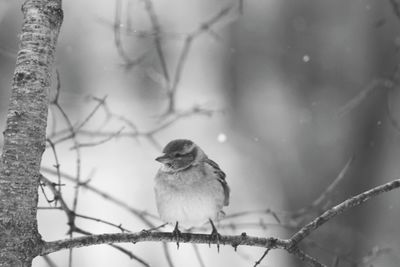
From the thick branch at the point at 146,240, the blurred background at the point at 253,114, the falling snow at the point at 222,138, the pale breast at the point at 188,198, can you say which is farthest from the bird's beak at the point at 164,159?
the falling snow at the point at 222,138

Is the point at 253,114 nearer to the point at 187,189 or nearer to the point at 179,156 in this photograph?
the point at 179,156

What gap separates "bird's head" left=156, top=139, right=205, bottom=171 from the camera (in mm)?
4234

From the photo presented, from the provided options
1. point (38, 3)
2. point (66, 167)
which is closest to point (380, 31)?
point (66, 167)

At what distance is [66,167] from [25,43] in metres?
8.76

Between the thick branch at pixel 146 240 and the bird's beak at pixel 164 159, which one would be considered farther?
the bird's beak at pixel 164 159

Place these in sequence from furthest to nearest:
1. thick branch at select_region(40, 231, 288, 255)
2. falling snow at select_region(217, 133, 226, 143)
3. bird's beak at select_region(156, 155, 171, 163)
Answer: falling snow at select_region(217, 133, 226, 143) < bird's beak at select_region(156, 155, 171, 163) < thick branch at select_region(40, 231, 288, 255)

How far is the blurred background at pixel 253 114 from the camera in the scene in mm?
10109

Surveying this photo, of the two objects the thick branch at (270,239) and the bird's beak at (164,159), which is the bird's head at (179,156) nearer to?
the bird's beak at (164,159)

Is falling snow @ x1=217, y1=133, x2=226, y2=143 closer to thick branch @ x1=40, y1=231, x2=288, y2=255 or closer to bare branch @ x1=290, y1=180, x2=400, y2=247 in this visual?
thick branch @ x1=40, y1=231, x2=288, y2=255

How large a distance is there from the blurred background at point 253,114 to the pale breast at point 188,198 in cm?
460

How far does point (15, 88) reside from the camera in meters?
2.70

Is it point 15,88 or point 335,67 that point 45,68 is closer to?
point 15,88

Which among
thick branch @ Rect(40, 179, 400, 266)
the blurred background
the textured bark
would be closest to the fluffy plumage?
thick branch @ Rect(40, 179, 400, 266)

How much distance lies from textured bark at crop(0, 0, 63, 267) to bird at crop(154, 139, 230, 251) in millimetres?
1437
